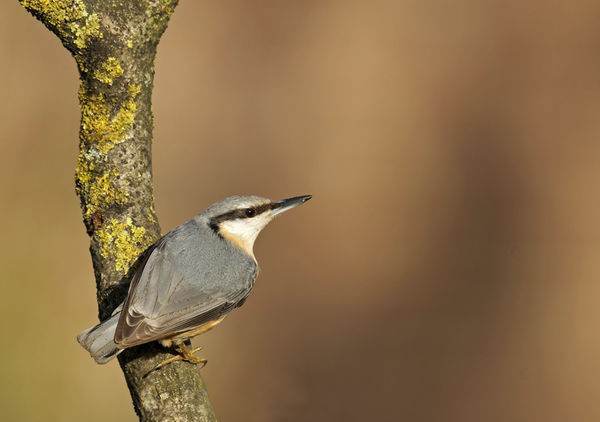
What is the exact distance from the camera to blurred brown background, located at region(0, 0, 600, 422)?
5.75 metres

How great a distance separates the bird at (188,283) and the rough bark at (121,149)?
0.07 metres

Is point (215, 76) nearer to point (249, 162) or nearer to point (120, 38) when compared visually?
point (249, 162)

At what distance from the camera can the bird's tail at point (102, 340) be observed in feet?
8.85

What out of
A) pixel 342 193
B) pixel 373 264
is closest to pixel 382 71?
pixel 342 193

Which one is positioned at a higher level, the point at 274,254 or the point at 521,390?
the point at 274,254

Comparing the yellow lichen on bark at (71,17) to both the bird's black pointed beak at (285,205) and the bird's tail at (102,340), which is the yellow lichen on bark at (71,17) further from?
the bird's black pointed beak at (285,205)

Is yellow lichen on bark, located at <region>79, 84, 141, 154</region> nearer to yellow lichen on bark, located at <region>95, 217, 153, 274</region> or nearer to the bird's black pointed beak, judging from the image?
yellow lichen on bark, located at <region>95, 217, 153, 274</region>

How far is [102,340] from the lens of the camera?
8.92ft

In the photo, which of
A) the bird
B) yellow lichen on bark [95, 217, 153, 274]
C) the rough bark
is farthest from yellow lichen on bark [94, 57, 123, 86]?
the bird

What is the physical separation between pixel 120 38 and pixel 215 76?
4.23 m

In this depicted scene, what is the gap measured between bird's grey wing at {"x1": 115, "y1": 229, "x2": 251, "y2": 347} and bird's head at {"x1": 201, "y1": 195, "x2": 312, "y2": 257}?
0.23 metres

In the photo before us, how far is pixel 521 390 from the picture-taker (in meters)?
5.69

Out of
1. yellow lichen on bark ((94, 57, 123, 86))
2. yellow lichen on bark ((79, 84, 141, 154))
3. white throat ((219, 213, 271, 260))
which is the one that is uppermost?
yellow lichen on bark ((94, 57, 123, 86))

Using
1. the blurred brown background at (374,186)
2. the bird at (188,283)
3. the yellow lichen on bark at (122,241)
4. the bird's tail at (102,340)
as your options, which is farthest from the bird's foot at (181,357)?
the blurred brown background at (374,186)
